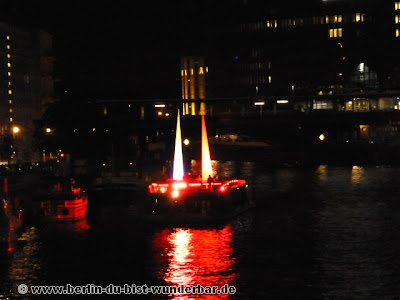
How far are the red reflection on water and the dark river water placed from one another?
0.04 metres

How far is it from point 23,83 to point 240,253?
59646 mm

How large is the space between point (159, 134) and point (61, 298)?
346ft

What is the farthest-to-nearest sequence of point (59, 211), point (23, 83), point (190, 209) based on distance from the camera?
point (23, 83) < point (59, 211) < point (190, 209)

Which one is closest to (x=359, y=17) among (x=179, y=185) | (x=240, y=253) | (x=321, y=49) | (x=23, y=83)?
(x=321, y=49)

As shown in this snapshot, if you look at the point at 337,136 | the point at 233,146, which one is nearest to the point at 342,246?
the point at 233,146

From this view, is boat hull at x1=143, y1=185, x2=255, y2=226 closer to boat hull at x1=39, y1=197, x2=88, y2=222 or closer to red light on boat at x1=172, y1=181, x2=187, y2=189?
red light on boat at x1=172, y1=181, x2=187, y2=189

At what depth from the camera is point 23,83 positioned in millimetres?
94812

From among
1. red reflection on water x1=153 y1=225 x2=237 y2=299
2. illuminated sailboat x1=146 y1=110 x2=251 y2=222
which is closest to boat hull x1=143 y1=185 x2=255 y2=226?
illuminated sailboat x1=146 y1=110 x2=251 y2=222

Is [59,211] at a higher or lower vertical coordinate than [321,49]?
lower

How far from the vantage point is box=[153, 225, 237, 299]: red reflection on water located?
115ft

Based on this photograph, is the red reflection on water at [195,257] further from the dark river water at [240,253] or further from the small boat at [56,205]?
the small boat at [56,205]

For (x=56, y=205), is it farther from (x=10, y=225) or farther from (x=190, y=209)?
(x=190, y=209)

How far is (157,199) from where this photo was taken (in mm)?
49719

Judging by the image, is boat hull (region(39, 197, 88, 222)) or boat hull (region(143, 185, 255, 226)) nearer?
boat hull (region(143, 185, 255, 226))
